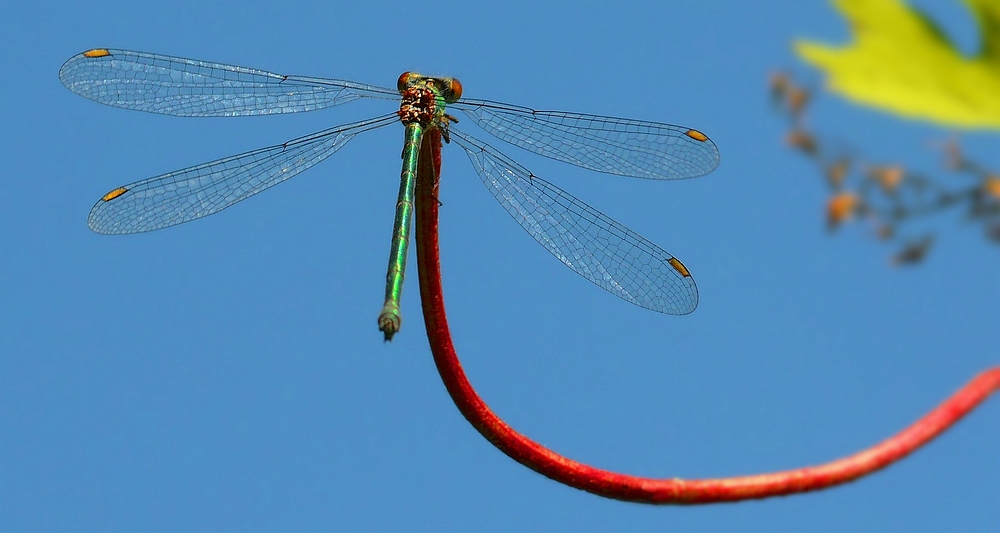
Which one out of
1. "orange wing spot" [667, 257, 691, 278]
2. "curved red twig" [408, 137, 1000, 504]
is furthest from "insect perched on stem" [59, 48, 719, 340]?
"curved red twig" [408, 137, 1000, 504]

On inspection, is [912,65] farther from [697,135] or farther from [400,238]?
[697,135]

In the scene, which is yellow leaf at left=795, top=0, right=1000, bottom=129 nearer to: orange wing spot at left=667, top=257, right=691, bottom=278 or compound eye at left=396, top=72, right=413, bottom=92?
orange wing spot at left=667, top=257, right=691, bottom=278

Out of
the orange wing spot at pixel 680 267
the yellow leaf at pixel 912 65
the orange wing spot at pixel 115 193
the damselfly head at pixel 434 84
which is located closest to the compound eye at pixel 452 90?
the damselfly head at pixel 434 84

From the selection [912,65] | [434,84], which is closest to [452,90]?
[434,84]

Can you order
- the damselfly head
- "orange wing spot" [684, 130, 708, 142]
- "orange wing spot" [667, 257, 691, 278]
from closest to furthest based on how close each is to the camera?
"orange wing spot" [667, 257, 691, 278]
the damselfly head
"orange wing spot" [684, 130, 708, 142]

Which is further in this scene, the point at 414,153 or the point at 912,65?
the point at 414,153

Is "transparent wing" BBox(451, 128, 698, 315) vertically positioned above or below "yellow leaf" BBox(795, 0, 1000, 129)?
above

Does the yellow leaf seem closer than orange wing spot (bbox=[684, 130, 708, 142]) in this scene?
Yes

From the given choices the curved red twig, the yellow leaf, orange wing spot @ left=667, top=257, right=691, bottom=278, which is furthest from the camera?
orange wing spot @ left=667, top=257, right=691, bottom=278

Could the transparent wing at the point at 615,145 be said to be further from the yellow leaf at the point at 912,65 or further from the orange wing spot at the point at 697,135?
the yellow leaf at the point at 912,65
